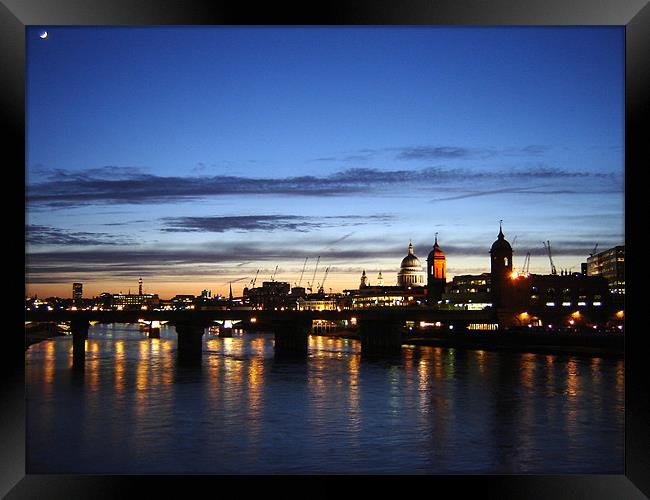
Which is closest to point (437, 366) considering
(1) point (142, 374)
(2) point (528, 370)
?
(2) point (528, 370)

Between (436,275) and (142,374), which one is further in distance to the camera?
(436,275)

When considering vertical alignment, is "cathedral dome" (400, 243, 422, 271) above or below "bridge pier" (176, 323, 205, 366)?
above

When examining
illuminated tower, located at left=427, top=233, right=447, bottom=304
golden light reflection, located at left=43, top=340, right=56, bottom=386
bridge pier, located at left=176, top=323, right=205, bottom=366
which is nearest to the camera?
golden light reflection, located at left=43, top=340, right=56, bottom=386

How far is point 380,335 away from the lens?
51562 millimetres

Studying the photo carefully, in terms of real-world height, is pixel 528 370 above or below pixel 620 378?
Result: below

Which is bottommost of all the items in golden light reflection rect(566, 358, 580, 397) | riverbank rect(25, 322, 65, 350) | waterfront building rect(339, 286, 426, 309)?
riverbank rect(25, 322, 65, 350)

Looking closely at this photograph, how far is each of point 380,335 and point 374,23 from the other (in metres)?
45.4

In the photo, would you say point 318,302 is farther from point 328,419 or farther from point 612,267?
point 328,419

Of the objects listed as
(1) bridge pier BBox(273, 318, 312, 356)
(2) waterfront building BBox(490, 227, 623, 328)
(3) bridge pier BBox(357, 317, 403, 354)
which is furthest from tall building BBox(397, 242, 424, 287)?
(1) bridge pier BBox(273, 318, 312, 356)

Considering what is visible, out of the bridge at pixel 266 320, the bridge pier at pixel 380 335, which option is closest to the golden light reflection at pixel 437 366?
the bridge pier at pixel 380 335

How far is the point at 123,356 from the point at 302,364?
1159cm

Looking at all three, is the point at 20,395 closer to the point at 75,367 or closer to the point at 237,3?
the point at 237,3

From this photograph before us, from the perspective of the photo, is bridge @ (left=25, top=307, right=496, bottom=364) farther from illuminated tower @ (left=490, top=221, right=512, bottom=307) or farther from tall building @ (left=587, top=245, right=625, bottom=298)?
tall building @ (left=587, top=245, right=625, bottom=298)

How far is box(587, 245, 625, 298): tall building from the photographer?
247ft
